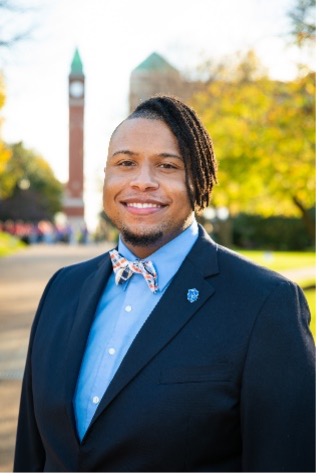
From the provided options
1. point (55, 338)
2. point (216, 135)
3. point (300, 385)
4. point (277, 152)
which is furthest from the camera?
Result: point (216, 135)

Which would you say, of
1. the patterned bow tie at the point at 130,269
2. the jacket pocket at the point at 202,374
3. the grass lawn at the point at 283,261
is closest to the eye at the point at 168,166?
the patterned bow tie at the point at 130,269

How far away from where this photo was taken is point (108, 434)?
7.18 ft

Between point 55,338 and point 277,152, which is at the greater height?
point 277,152

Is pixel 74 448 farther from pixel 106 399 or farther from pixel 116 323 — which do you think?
pixel 116 323

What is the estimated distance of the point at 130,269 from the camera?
237 cm

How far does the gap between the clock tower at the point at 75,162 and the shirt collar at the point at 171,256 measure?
56.3 meters

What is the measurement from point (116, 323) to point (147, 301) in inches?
4.8

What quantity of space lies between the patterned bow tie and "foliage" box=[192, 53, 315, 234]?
37.1ft

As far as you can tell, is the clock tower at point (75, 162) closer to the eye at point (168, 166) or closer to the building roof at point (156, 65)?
the building roof at point (156, 65)

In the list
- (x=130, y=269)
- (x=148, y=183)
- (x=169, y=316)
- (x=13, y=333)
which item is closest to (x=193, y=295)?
(x=169, y=316)

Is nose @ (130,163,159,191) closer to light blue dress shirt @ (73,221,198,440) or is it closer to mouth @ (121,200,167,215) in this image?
mouth @ (121,200,167,215)

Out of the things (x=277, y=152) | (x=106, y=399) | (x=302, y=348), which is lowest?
(x=106, y=399)

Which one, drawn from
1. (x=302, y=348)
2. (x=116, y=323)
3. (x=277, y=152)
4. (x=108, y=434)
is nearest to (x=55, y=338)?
(x=116, y=323)

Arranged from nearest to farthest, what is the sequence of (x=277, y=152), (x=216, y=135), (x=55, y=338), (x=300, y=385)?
(x=300, y=385), (x=55, y=338), (x=277, y=152), (x=216, y=135)
